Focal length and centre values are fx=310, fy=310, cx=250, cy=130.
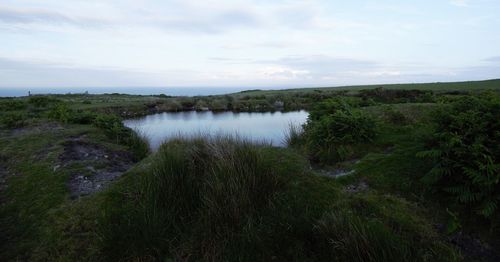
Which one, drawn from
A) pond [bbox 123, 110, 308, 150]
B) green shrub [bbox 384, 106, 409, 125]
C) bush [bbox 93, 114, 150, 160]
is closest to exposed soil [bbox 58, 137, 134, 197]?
bush [bbox 93, 114, 150, 160]

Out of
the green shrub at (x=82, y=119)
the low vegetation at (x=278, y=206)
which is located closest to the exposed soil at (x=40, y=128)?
the green shrub at (x=82, y=119)

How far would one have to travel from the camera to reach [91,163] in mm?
7605

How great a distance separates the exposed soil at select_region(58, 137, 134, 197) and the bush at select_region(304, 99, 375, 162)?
190 inches

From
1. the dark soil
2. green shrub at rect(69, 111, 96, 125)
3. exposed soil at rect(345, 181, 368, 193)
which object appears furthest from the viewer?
green shrub at rect(69, 111, 96, 125)

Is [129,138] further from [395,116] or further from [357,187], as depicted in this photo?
[395,116]

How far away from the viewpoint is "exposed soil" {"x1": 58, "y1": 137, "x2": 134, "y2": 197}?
247 inches

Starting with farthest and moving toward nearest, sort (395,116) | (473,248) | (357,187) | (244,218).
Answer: (395,116)
(357,187)
(244,218)
(473,248)

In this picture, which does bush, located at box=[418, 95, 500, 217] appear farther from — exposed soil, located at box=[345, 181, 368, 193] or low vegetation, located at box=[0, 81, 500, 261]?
exposed soil, located at box=[345, 181, 368, 193]

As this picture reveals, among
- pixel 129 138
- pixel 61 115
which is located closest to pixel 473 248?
pixel 129 138

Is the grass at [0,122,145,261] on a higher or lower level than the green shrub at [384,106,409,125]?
lower

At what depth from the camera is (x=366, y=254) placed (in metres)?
3.49

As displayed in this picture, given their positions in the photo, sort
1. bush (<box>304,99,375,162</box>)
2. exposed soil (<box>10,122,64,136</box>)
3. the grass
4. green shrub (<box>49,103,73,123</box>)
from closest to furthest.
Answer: the grass, bush (<box>304,99,375,162</box>), exposed soil (<box>10,122,64,136</box>), green shrub (<box>49,103,73,123</box>)

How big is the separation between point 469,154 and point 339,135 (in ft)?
12.2

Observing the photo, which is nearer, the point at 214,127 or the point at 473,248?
the point at 473,248
